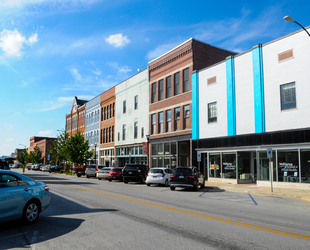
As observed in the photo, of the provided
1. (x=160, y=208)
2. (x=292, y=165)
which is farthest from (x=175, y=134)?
(x=160, y=208)

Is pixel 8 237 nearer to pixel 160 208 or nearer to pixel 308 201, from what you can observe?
pixel 160 208

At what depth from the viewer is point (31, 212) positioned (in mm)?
7730

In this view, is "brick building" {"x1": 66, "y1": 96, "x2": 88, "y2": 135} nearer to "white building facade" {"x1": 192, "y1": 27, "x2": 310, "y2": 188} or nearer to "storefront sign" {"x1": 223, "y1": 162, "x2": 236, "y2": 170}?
"white building facade" {"x1": 192, "y1": 27, "x2": 310, "y2": 188}

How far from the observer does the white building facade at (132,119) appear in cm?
3766

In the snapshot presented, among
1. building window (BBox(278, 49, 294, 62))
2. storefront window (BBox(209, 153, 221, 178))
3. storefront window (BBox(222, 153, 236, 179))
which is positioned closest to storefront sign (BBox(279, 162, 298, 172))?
storefront window (BBox(222, 153, 236, 179))

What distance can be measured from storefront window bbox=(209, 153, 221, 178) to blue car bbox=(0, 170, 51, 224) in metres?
19.5

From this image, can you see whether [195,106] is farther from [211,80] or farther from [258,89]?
[258,89]

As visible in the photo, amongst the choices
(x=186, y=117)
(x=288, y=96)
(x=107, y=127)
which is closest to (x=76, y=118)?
(x=107, y=127)

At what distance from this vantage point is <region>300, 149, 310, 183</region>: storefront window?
18.9m

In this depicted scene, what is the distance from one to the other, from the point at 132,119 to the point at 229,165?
1880 centimetres

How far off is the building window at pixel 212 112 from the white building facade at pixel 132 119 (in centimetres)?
1128

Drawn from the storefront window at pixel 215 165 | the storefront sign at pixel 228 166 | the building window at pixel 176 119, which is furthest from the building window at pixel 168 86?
the storefront sign at pixel 228 166

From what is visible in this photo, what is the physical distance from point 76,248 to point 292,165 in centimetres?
1786

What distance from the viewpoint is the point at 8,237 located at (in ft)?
21.1
